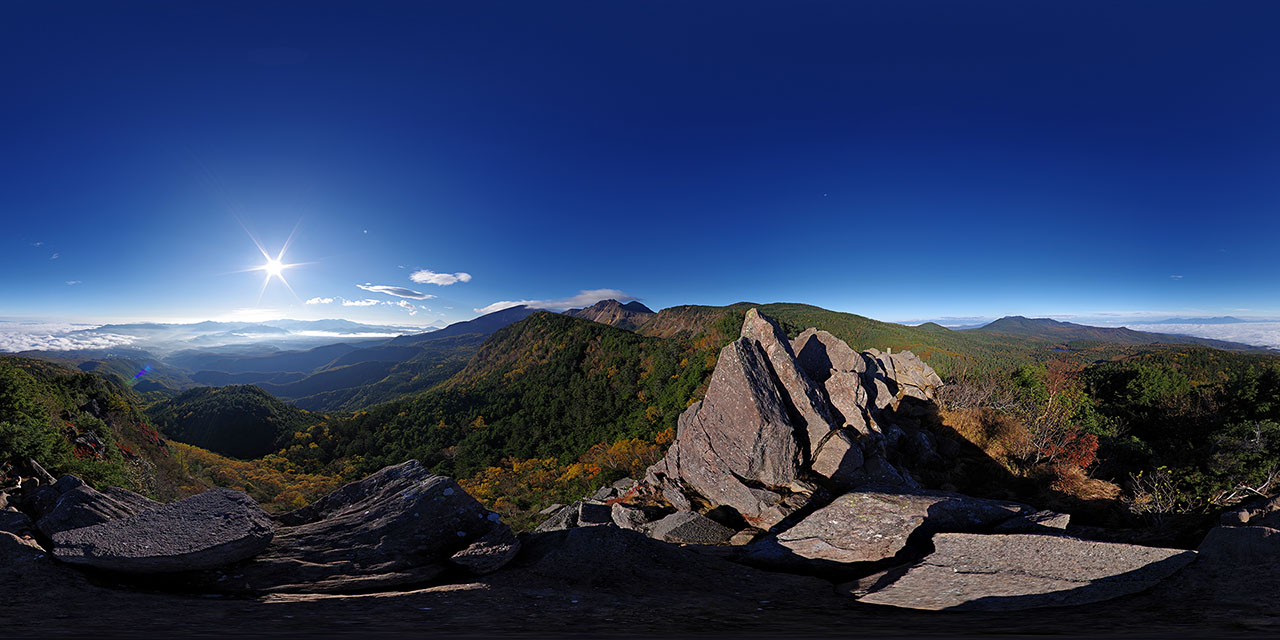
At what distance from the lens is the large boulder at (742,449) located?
14.6 meters

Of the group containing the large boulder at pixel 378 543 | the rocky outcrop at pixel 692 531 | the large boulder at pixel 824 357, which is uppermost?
the large boulder at pixel 824 357

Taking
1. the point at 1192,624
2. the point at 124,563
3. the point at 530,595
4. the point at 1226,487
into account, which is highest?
the point at 124,563

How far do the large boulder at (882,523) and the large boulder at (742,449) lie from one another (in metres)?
3.08

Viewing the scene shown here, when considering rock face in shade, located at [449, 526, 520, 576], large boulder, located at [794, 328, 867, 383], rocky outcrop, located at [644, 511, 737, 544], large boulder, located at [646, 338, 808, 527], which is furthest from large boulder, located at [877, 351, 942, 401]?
rock face in shade, located at [449, 526, 520, 576]

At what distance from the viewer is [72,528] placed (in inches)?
267

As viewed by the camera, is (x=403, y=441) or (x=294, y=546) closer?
(x=294, y=546)

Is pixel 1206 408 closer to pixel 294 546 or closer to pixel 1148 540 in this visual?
pixel 1148 540

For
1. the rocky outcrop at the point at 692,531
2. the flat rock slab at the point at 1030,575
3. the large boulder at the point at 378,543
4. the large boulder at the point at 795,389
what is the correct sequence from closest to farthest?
the flat rock slab at the point at 1030,575 → the large boulder at the point at 378,543 → the rocky outcrop at the point at 692,531 → the large boulder at the point at 795,389

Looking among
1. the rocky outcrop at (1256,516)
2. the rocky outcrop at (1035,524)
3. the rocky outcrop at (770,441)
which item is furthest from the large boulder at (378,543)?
the rocky outcrop at (1256,516)

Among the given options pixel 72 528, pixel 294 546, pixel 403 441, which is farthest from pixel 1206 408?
pixel 403 441

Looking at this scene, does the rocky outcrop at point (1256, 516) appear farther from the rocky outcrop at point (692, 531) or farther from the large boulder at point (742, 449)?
the rocky outcrop at point (692, 531)

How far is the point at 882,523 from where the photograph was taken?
9914mm

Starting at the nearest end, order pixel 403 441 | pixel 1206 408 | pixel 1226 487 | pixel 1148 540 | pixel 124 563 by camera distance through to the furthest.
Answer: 1. pixel 124 563
2. pixel 1148 540
3. pixel 1226 487
4. pixel 1206 408
5. pixel 403 441

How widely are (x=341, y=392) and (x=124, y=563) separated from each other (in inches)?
9014
